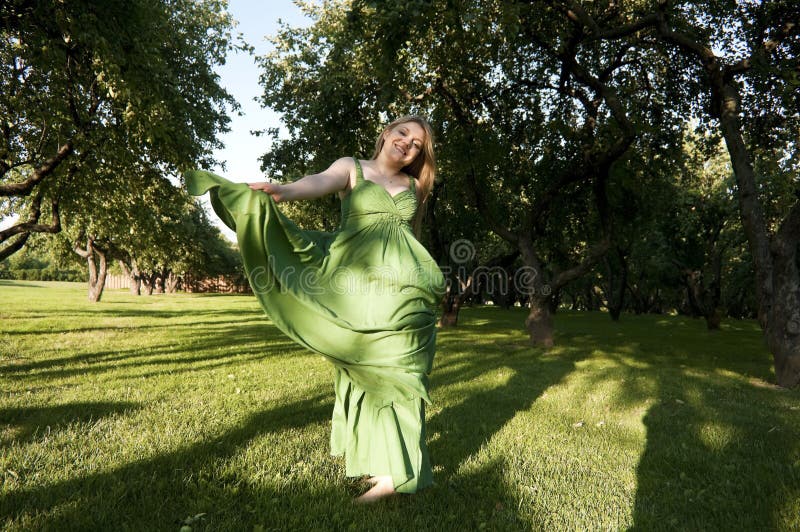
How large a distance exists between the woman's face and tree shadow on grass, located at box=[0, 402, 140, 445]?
4.22 metres

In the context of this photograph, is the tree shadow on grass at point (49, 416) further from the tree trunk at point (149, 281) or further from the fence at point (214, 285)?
the fence at point (214, 285)

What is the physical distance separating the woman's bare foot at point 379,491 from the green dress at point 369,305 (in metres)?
0.11

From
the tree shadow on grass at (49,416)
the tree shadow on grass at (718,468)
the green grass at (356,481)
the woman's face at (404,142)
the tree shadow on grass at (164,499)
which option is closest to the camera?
the tree shadow on grass at (164,499)

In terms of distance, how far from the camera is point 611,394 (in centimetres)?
721

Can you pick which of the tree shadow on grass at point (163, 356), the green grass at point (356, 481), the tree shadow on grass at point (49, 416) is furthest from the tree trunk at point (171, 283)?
the tree shadow on grass at point (49, 416)

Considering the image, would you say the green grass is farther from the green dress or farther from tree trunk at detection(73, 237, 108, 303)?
tree trunk at detection(73, 237, 108, 303)

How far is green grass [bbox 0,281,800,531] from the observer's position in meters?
3.07

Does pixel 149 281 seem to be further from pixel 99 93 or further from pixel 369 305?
pixel 369 305

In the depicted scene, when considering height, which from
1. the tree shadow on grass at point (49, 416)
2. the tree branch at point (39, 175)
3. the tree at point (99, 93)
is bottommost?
the tree shadow on grass at point (49, 416)

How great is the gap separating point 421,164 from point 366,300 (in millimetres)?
1288

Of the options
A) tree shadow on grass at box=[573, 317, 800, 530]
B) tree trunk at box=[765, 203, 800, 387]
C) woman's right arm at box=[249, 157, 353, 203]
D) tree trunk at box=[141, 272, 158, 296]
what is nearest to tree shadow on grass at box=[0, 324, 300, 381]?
woman's right arm at box=[249, 157, 353, 203]

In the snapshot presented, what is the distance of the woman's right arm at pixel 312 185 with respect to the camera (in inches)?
113

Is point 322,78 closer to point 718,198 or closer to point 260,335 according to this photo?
point 260,335

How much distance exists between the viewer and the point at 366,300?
3174mm
